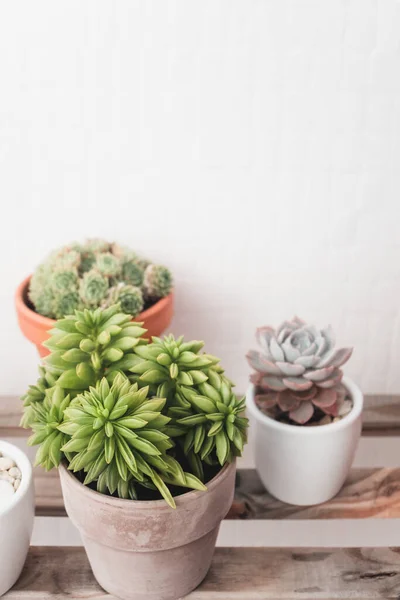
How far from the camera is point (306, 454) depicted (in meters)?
0.75

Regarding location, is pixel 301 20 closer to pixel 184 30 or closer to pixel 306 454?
pixel 184 30

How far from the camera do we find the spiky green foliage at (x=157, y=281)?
0.94 m

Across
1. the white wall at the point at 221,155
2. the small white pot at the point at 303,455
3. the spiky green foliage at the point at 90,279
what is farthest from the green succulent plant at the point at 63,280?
the small white pot at the point at 303,455

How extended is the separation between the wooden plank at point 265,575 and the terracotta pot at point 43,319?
29 cm

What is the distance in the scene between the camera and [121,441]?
1.84 ft

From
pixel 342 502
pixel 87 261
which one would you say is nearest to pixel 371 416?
pixel 342 502

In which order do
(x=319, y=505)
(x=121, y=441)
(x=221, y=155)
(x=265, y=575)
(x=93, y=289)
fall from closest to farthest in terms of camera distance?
(x=121, y=441), (x=265, y=575), (x=319, y=505), (x=93, y=289), (x=221, y=155)

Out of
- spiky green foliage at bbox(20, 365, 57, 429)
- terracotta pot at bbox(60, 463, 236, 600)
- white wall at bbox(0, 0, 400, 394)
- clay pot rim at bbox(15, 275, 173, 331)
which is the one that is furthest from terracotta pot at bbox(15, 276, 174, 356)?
terracotta pot at bbox(60, 463, 236, 600)

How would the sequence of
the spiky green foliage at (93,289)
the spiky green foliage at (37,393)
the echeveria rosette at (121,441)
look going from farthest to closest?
the spiky green foliage at (93,289)
the spiky green foliage at (37,393)
the echeveria rosette at (121,441)

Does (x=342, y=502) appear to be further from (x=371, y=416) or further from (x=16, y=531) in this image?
(x=16, y=531)

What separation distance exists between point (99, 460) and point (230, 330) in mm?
543

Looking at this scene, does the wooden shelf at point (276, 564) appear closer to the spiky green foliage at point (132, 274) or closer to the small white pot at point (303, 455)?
the small white pot at point (303, 455)

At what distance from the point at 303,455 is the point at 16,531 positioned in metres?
0.29

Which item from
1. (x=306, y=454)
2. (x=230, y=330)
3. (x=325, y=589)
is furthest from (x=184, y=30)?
(x=325, y=589)
